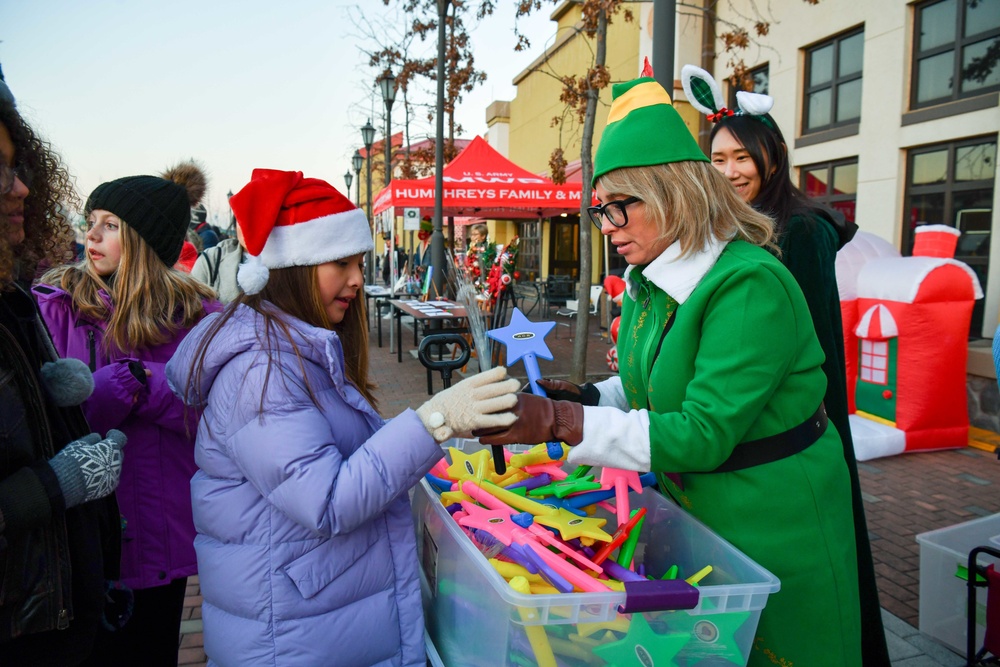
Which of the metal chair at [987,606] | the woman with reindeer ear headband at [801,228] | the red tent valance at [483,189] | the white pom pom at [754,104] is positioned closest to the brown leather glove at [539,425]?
the woman with reindeer ear headband at [801,228]

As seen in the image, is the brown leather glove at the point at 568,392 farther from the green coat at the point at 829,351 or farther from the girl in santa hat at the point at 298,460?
the green coat at the point at 829,351

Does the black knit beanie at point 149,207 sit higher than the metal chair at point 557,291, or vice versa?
the black knit beanie at point 149,207

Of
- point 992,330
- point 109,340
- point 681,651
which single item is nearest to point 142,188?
point 109,340

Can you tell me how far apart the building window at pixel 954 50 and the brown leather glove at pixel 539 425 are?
703 centimetres

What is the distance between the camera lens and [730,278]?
4.80ft

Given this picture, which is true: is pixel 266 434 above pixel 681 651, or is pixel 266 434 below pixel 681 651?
above

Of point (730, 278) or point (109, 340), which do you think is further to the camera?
point (109, 340)

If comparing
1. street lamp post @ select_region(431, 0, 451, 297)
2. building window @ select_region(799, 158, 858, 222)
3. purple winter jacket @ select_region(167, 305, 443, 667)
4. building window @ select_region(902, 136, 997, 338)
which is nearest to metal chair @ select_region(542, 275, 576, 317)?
street lamp post @ select_region(431, 0, 451, 297)

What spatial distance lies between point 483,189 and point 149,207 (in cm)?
979

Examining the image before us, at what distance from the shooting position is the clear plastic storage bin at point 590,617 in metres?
1.24

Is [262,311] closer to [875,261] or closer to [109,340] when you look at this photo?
[109,340]

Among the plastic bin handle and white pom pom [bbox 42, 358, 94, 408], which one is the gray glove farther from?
the plastic bin handle

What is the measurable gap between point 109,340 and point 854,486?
2380 mm

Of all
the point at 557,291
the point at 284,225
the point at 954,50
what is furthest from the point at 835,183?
the point at 284,225
